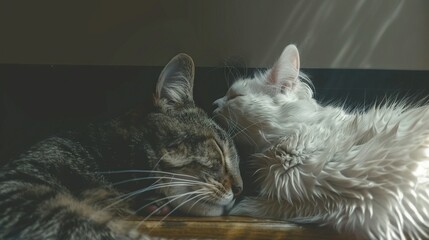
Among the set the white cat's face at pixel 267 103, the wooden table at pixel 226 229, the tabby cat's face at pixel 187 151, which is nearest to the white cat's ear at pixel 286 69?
the white cat's face at pixel 267 103

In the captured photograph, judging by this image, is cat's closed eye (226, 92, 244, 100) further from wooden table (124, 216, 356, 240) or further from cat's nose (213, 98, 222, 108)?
wooden table (124, 216, 356, 240)

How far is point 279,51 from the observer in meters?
0.77

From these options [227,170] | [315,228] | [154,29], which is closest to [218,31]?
[154,29]

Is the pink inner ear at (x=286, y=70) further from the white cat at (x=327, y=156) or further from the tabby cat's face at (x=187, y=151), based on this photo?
the tabby cat's face at (x=187, y=151)

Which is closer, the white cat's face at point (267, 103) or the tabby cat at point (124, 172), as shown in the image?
the tabby cat at point (124, 172)

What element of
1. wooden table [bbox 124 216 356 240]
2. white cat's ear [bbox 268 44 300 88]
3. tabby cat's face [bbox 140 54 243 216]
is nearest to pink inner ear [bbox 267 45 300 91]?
white cat's ear [bbox 268 44 300 88]

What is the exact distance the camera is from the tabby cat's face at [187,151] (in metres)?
0.69

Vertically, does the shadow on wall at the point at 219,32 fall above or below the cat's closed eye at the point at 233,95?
above

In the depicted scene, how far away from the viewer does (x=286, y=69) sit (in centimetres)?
77

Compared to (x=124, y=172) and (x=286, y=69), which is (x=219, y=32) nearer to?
(x=286, y=69)

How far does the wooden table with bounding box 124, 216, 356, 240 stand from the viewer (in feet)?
2.13

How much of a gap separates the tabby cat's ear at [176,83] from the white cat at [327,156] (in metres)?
0.06

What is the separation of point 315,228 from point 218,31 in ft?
1.03

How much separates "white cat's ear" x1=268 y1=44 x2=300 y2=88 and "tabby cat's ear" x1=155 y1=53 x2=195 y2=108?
0.41 ft
